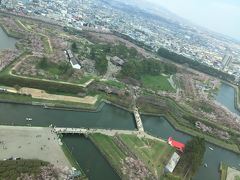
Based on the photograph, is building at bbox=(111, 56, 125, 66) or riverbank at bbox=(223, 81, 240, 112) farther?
riverbank at bbox=(223, 81, 240, 112)

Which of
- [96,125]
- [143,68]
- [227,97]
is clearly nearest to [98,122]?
[96,125]

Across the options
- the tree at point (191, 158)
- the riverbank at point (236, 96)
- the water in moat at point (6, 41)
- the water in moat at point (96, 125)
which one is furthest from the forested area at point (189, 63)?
the tree at point (191, 158)

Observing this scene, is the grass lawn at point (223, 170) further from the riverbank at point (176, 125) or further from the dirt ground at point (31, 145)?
the dirt ground at point (31, 145)

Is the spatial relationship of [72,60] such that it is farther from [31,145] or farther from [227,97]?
[227,97]

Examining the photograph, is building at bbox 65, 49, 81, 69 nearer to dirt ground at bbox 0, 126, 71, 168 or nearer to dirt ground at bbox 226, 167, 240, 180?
dirt ground at bbox 0, 126, 71, 168

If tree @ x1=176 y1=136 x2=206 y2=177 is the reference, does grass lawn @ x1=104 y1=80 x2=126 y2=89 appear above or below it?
below

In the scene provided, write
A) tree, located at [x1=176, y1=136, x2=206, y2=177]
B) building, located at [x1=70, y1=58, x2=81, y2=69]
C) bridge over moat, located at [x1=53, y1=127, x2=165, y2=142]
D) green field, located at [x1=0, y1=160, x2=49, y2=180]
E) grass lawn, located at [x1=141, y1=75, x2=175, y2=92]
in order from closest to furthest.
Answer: green field, located at [x1=0, y1=160, x2=49, y2=180]
tree, located at [x1=176, y1=136, x2=206, y2=177]
bridge over moat, located at [x1=53, y1=127, x2=165, y2=142]
building, located at [x1=70, y1=58, x2=81, y2=69]
grass lawn, located at [x1=141, y1=75, x2=175, y2=92]

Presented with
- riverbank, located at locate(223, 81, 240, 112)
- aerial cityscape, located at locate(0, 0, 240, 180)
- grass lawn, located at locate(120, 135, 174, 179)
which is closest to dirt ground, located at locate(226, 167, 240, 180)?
aerial cityscape, located at locate(0, 0, 240, 180)

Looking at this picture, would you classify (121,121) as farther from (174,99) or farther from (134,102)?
(174,99)
